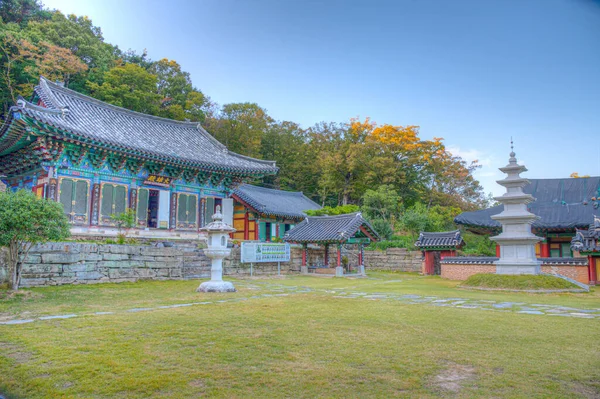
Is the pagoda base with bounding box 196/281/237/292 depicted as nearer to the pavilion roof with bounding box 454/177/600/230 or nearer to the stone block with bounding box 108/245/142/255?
the stone block with bounding box 108/245/142/255

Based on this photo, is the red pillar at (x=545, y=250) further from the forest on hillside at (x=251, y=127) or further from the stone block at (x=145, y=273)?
the stone block at (x=145, y=273)

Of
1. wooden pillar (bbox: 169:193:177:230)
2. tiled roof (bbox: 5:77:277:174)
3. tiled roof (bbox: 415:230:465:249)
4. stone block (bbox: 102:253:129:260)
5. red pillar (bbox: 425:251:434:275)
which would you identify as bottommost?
red pillar (bbox: 425:251:434:275)

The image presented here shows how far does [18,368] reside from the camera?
3.89 m

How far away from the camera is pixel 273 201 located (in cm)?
2931

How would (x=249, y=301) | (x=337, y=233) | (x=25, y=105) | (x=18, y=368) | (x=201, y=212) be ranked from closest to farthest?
(x=18, y=368) → (x=249, y=301) → (x=25, y=105) → (x=337, y=233) → (x=201, y=212)

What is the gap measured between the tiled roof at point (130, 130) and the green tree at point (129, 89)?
1008 cm

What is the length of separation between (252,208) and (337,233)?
23.0 feet

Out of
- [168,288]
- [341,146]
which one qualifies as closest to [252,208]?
[168,288]

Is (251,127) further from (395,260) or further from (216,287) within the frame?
(216,287)

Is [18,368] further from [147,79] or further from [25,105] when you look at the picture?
[147,79]

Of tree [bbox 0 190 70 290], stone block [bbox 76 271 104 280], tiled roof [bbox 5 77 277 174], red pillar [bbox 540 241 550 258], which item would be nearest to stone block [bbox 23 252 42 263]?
tree [bbox 0 190 70 290]

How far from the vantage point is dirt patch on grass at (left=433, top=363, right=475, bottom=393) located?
3.48m

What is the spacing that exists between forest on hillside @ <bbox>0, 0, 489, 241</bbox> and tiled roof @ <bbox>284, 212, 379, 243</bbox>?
36.7ft

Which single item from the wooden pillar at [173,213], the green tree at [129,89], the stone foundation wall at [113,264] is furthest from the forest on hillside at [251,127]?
the stone foundation wall at [113,264]
